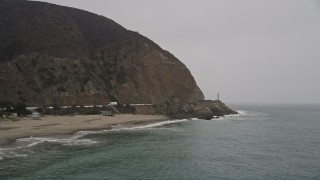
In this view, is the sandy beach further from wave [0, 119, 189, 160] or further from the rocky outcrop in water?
the rocky outcrop in water

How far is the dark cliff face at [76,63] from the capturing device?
87.2 meters

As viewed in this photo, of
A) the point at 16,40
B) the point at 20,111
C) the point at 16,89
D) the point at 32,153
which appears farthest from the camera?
the point at 16,40

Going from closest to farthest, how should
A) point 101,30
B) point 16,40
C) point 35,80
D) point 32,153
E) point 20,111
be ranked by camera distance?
point 32,153, point 20,111, point 35,80, point 16,40, point 101,30

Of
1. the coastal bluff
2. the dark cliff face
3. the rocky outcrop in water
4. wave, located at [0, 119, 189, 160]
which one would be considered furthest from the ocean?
the rocky outcrop in water

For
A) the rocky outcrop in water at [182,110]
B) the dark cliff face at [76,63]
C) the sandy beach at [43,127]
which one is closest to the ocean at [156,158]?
the sandy beach at [43,127]

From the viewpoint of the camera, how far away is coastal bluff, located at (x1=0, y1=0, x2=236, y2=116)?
8719cm

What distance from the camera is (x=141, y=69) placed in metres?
108

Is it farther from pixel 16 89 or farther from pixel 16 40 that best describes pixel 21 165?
pixel 16 40

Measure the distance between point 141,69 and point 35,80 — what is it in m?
32.7

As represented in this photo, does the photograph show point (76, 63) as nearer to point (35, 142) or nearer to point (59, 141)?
point (59, 141)

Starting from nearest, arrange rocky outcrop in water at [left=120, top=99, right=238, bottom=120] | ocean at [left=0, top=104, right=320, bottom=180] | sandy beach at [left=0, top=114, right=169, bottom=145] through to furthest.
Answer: ocean at [left=0, top=104, right=320, bottom=180] → sandy beach at [left=0, top=114, right=169, bottom=145] → rocky outcrop in water at [left=120, top=99, right=238, bottom=120]

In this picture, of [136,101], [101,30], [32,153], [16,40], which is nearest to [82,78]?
[136,101]

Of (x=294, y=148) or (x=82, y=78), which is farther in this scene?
(x=82, y=78)

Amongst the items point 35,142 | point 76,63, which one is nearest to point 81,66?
point 76,63
